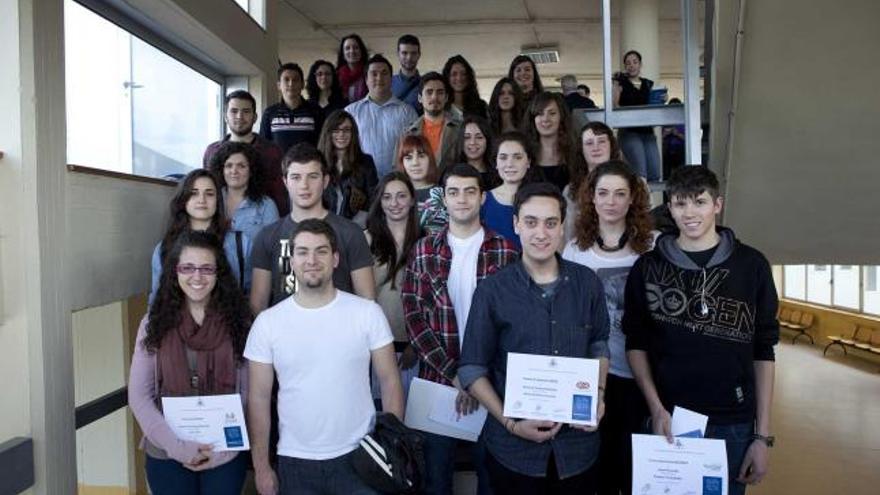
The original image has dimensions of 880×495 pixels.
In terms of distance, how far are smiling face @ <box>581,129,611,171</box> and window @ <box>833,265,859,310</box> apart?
1637cm

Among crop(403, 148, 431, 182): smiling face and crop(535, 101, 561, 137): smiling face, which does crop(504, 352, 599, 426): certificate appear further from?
crop(535, 101, 561, 137): smiling face

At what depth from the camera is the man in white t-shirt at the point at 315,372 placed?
2236 millimetres

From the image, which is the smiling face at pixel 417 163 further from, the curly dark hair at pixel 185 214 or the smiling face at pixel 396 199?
the curly dark hair at pixel 185 214

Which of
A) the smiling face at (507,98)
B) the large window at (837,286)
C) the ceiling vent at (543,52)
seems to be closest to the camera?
the smiling face at (507,98)

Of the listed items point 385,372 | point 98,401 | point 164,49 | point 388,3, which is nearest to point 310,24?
point 388,3

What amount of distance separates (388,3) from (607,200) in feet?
25.1

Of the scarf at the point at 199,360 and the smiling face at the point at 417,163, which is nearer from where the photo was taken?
the scarf at the point at 199,360

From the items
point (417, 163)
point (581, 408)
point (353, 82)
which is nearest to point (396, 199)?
point (417, 163)

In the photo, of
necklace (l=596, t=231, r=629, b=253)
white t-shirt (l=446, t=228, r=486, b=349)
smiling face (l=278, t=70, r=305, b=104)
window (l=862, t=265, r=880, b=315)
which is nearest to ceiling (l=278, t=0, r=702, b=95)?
smiling face (l=278, t=70, r=305, b=104)

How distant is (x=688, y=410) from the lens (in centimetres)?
223

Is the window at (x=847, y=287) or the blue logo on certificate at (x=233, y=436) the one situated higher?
the blue logo on certificate at (x=233, y=436)

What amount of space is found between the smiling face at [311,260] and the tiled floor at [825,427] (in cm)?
812

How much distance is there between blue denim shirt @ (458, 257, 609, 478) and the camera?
2154 millimetres

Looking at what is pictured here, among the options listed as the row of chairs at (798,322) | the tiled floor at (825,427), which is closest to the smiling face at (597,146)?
the tiled floor at (825,427)
